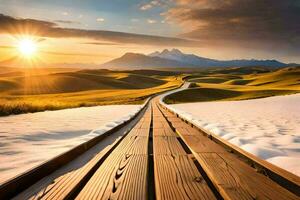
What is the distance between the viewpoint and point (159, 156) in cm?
475

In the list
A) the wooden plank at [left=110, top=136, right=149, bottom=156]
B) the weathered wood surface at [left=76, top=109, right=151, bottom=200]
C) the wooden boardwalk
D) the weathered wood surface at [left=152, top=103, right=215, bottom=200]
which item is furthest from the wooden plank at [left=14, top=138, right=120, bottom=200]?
the wooden plank at [left=110, top=136, right=149, bottom=156]

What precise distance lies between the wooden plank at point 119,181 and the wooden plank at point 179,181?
17cm

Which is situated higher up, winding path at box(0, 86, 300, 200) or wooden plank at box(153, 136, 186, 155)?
winding path at box(0, 86, 300, 200)

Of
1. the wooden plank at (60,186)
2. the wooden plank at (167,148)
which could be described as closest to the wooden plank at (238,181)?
the wooden plank at (167,148)

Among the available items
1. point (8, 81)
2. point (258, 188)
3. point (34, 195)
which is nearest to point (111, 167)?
point (34, 195)

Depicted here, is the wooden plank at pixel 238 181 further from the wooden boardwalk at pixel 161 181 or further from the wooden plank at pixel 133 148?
the wooden plank at pixel 133 148

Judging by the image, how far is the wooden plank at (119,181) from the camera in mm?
2912

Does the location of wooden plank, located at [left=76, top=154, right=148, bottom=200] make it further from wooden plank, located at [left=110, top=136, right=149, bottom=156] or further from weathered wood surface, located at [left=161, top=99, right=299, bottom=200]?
weathered wood surface, located at [left=161, top=99, right=299, bottom=200]

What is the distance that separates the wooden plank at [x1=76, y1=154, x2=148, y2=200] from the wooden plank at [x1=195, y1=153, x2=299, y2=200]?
0.77m

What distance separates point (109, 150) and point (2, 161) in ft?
5.55

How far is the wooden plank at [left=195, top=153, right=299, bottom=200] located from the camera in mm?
2889

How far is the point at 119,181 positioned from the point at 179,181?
65 centimetres

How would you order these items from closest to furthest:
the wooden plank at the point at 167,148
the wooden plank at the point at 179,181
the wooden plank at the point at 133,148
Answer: the wooden plank at the point at 179,181 < the wooden plank at the point at 167,148 < the wooden plank at the point at 133,148

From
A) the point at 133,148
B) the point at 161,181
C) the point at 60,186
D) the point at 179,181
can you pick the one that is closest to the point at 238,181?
the point at 179,181
